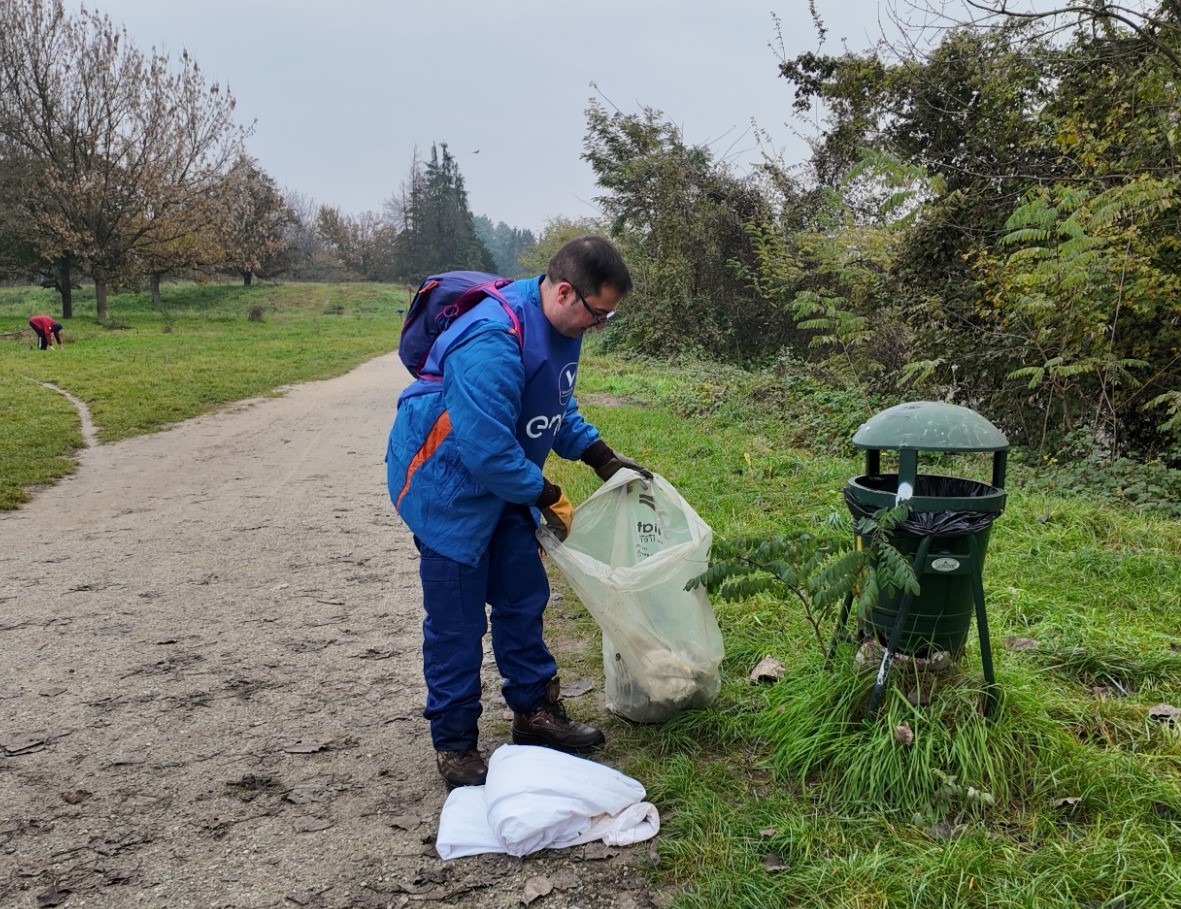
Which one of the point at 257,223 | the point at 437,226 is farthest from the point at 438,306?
the point at 437,226

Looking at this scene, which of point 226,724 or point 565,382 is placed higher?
point 565,382

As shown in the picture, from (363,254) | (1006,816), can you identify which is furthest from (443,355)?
(363,254)

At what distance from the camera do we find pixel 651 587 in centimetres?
283

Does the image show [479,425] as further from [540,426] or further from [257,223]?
[257,223]

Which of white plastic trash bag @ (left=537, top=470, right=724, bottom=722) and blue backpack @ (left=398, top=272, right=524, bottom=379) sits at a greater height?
blue backpack @ (left=398, top=272, right=524, bottom=379)

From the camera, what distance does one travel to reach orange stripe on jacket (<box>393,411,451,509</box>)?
102 inches

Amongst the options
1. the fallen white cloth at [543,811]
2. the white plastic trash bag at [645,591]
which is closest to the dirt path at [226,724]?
the fallen white cloth at [543,811]

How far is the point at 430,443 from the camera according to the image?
2.62 meters

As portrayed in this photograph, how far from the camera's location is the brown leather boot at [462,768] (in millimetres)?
2686

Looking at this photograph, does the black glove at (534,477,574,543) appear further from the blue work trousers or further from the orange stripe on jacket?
the orange stripe on jacket

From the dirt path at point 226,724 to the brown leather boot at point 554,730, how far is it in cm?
21

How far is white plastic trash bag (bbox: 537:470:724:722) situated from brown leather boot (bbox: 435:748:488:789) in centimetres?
59

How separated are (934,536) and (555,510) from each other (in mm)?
1175

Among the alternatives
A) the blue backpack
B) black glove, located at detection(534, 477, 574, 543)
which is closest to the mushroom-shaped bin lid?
black glove, located at detection(534, 477, 574, 543)
